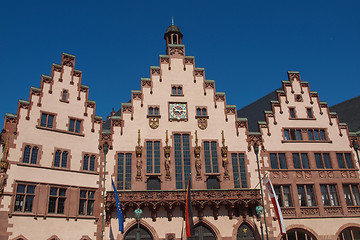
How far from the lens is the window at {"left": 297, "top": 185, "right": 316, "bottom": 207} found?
3581 centimetres

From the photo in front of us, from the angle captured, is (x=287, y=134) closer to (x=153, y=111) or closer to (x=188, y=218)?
(x=153, y=111)

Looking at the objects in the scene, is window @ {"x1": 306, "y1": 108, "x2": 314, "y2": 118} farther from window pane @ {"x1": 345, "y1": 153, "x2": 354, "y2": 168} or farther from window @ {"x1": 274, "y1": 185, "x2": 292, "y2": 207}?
window @ {"x1": 274, "y1": 185, "x2": 292, "y2": 207}

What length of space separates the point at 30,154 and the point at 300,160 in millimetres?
25317

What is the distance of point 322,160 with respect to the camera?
124 feet

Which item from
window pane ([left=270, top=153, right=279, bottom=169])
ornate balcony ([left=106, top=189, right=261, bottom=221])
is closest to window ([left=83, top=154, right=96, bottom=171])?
ornate balcony ([left=106, top=189, right=261, bottom=221])

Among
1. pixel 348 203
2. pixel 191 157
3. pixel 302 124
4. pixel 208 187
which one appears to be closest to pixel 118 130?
pixel 191 157

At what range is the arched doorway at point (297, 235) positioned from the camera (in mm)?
34625

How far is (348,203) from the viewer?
119ft

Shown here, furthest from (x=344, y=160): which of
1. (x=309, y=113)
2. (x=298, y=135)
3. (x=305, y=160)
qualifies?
(x=309, y=113)

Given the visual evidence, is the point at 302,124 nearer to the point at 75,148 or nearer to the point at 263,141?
the point at 263,141

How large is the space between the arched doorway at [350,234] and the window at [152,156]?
18.5 m

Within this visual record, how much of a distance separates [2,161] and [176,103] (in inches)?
672

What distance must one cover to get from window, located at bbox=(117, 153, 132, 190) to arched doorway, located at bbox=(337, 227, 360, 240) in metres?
20.7

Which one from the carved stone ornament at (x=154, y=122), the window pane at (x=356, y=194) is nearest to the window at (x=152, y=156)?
the carved stone ornament at (x=154, y=122)
